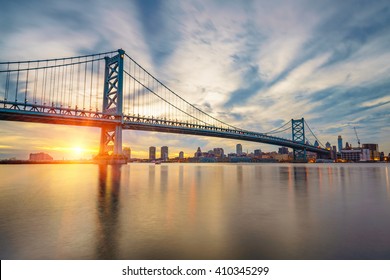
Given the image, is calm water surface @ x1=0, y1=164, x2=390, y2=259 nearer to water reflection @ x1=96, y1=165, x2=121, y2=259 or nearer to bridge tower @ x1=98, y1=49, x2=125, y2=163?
water reflection @ x1=96, y1=165, x2=121, y2=259

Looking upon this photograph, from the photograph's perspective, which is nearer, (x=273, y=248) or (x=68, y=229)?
(x=273, y=248)

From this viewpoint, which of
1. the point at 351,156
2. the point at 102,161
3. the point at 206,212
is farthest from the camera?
the point at 351,156

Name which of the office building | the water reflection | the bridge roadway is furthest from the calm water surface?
the office building

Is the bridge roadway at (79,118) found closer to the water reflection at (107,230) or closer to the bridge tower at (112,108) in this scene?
the bridge tower at (112,108)

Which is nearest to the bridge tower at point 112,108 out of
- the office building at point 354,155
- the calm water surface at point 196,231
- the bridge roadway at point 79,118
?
the bridge roadway at point 79,118

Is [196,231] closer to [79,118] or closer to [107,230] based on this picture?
[107,230]

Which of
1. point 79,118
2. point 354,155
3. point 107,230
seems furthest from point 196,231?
point 354,155
